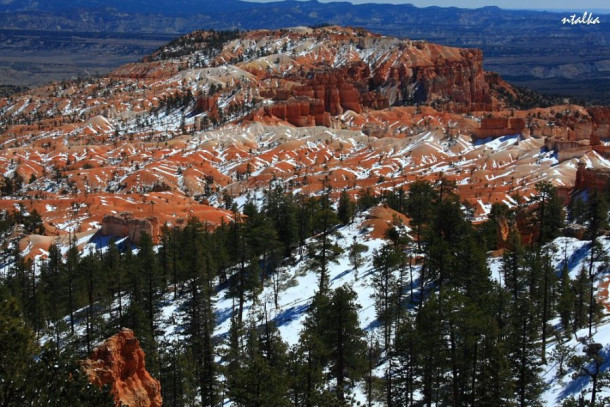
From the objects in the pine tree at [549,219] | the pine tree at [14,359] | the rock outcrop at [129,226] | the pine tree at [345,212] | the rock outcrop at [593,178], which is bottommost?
the rock outcrop at [129,226]

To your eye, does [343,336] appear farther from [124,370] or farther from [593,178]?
[593,178]

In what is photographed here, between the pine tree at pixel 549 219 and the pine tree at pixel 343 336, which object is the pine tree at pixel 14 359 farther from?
the pine tree at pixel 549 219

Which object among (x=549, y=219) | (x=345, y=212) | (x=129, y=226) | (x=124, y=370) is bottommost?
(x=129, y=226)

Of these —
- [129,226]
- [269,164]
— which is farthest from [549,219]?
[269,164]

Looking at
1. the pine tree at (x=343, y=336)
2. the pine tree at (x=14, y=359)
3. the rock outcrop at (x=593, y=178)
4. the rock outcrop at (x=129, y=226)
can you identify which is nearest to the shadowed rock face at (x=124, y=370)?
the pine tree at (x=14, y=359)

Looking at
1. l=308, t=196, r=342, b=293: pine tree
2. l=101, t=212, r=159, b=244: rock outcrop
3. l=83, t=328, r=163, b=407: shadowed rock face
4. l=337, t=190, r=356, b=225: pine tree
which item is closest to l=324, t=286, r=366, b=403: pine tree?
l=83, t=328, r=163, b=407: shadowed rock face

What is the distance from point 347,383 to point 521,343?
1231 centimetres

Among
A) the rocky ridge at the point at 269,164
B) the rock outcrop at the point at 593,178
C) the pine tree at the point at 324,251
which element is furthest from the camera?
the rocky ridge at the point at 269,164

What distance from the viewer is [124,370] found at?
31672mm

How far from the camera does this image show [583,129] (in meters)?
168

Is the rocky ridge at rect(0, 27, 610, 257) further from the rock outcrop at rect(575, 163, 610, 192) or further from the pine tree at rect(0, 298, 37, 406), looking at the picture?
the pine tree at rect(0, 298, 37, 406)

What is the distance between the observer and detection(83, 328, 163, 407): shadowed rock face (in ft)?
98.5

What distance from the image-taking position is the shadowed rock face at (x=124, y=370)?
30.0m

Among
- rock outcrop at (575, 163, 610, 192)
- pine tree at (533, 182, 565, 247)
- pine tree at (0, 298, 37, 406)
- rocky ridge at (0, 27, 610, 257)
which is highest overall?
pine tree at (0, 298, 37, 406)
